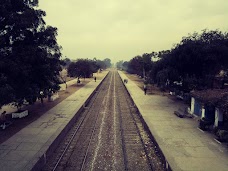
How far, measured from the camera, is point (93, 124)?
20734 mm

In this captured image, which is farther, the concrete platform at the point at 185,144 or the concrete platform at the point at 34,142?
the concrete platform at the point at 185,144

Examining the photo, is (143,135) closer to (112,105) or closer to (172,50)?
(112,105)

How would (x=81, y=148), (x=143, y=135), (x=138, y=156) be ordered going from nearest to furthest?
(x=138, y=156), (x=81, y=148), (x=143, y=135)

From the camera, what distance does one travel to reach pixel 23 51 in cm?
1862

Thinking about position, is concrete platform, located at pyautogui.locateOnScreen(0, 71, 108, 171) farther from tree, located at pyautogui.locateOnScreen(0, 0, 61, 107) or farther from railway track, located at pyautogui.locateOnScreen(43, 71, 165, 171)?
tree, located at pyautogui.locateOnScreen(0, 0, 61, 107)

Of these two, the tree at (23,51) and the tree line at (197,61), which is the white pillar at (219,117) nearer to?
the tree line at (197,61)

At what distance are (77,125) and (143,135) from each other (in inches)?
242

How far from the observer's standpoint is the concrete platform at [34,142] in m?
11.8

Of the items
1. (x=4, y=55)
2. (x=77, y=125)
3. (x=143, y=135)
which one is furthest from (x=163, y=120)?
(x=4, y=55)

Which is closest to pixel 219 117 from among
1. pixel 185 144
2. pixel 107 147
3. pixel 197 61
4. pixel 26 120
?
pixel 185 144

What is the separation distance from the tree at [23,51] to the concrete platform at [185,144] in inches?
416

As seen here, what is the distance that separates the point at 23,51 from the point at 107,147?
10.3 metres

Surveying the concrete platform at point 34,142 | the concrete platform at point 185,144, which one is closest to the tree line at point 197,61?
the concrete platform at point 185,144

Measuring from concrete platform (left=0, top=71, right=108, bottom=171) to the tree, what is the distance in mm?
2693
